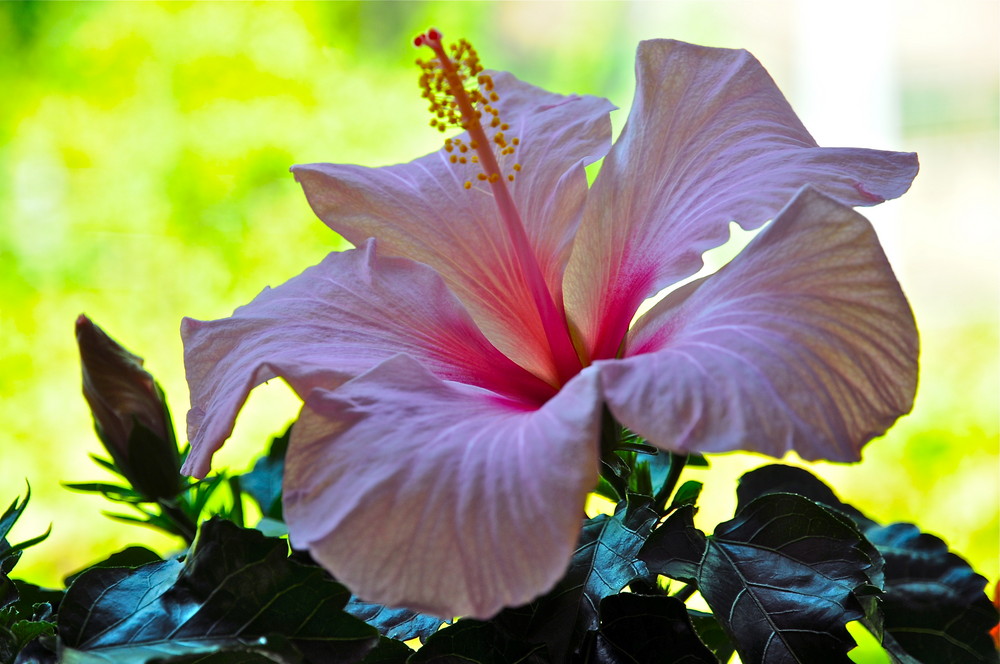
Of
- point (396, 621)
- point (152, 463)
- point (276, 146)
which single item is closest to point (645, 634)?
point (396, 621)

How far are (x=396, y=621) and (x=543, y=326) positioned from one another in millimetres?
216

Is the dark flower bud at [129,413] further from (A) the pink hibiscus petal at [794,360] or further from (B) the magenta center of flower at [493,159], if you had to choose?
(A) the pink hibiscus petal at [794,360]

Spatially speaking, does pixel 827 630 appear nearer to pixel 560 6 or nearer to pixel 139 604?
pixel 139 604

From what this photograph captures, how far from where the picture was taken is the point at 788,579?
526 mm

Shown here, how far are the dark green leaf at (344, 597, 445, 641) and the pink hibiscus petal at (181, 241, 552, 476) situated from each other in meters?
0.13

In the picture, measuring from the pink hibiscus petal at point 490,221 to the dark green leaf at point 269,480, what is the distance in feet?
0.71

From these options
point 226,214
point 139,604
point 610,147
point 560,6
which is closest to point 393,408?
point 139,604

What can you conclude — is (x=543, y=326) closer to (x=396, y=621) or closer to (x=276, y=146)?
(x=396, y=621)

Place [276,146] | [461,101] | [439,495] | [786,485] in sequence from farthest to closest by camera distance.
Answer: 1. [276,146]
2. [786,485]
3. [461,101]
4. [439,495]

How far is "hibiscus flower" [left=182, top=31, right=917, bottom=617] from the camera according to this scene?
0.40 meters

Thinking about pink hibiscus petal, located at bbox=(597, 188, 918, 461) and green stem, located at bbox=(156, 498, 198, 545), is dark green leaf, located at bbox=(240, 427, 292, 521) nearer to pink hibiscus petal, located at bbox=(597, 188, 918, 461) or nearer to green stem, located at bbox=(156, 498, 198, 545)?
green stem, located at bbox=(156, 498, 198, 545)

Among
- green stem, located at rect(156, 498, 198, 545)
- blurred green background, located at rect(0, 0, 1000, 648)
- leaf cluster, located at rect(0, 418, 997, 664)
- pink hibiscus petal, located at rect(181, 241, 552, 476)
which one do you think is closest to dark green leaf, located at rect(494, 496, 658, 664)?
leaf cluster, located at rect(0, 418, 997, 664)

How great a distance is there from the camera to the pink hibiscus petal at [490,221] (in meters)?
0.65

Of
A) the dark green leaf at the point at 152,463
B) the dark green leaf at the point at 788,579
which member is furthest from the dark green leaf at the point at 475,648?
the dark green leaf at the point at 152,463
